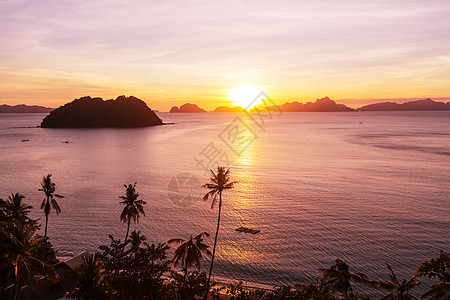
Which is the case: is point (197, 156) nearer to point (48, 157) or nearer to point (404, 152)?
point (48, 157)

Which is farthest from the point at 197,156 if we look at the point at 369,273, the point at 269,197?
the point at 369,273

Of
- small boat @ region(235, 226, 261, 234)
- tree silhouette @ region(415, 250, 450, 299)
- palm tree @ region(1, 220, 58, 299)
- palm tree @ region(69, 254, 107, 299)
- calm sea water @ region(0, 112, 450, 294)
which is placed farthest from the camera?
small boat @ region(235, 226, 261, 234)

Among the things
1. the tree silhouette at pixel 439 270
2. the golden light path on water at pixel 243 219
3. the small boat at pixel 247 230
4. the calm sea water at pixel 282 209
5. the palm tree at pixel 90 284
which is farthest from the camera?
the small boat at pixel 247 230

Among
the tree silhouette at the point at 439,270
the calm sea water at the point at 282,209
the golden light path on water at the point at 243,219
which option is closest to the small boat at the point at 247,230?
the golden light path on water at the point at 243,219

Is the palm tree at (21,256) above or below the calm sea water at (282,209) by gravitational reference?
above

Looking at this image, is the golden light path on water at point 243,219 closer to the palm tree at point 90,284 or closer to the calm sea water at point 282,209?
the calm sea water at point 282,209

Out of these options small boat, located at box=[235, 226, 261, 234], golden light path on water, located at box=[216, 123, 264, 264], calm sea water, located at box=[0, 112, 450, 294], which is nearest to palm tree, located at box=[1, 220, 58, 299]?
calm sea water, located at box=[0, 112, 450, 294]

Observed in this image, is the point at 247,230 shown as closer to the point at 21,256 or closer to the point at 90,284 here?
the point at 90,284

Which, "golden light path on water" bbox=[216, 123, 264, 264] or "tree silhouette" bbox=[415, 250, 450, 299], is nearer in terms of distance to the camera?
"tree silhouette" bbox=[415, 250, 450, 299]

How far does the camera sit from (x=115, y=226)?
217ft

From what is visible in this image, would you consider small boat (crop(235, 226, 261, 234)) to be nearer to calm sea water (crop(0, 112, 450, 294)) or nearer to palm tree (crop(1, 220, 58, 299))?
calm sea water (crop(0, 112, 450, 294))

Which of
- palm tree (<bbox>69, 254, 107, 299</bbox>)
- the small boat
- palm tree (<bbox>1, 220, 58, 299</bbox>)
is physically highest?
palm tree (<bbox>1, 220, 58, 299</bbox>)

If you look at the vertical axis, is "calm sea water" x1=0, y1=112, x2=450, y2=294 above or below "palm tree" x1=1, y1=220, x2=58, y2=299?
below

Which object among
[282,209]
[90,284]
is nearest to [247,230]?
[282,209]
